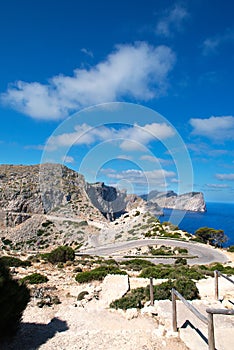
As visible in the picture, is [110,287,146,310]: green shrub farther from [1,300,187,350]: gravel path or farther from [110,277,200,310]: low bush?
[1,300,187,350]: gravel path

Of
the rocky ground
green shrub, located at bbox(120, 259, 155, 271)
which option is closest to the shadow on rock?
the rocky ground

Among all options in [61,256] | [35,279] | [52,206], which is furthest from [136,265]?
[52,206]

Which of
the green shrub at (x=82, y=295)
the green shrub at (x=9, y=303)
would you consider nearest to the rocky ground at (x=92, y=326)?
the green shrub at (x=82, y=295)

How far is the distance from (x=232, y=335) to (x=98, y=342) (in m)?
2.94

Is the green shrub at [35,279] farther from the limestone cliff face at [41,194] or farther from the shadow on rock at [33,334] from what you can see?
the limestone cliff face at [41,194]

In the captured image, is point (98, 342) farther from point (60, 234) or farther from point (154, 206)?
point (154, 206)

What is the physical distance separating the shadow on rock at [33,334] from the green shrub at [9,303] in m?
0.25

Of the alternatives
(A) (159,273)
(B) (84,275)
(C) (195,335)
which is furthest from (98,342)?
(A) (159,273)

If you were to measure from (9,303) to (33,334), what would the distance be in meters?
1.43

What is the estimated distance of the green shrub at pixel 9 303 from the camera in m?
5.51

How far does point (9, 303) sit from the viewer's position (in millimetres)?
5613

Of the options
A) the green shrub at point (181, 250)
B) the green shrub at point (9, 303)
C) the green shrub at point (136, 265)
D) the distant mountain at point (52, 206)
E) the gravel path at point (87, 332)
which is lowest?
the green shrub at point (136, 265)

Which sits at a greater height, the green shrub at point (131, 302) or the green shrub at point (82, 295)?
the green shrub at point (131, 302)

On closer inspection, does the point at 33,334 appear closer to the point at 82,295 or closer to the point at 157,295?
the point at 82,295
